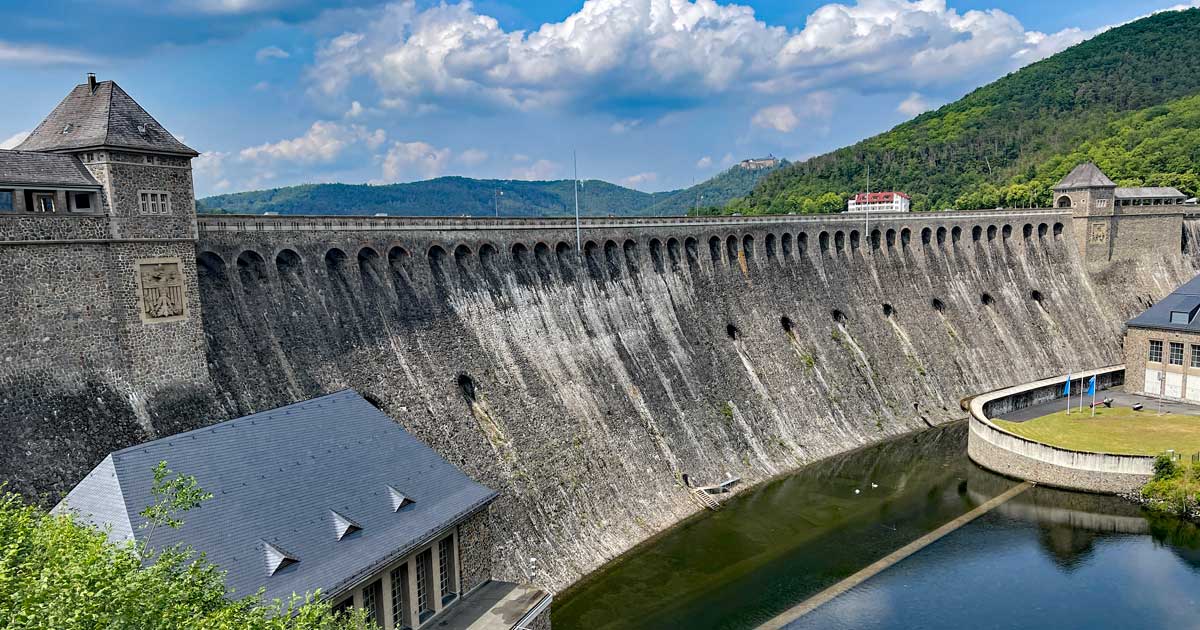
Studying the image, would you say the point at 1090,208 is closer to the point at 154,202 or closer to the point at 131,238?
the point at 154,202

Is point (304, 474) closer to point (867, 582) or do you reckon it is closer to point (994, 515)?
point (867, 582)

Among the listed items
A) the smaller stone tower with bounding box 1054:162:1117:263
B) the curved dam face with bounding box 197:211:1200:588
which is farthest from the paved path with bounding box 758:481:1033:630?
the smaller stone tower with bounding box 1054:162:1117:263

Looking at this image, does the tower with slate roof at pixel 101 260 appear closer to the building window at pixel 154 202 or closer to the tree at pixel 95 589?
the building window at pixel 154 202

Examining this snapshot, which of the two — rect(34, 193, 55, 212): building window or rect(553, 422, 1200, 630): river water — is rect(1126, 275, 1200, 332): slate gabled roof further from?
rect(34, 193, 55, 212): building window

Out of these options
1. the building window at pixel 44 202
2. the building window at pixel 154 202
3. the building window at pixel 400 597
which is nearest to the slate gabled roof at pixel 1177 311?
the building window at pixel 400 597

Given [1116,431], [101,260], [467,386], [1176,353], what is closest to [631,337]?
[467,386]

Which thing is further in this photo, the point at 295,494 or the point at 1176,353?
the point at 1176,353

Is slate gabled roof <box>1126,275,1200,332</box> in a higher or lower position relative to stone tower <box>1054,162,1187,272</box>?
lower
